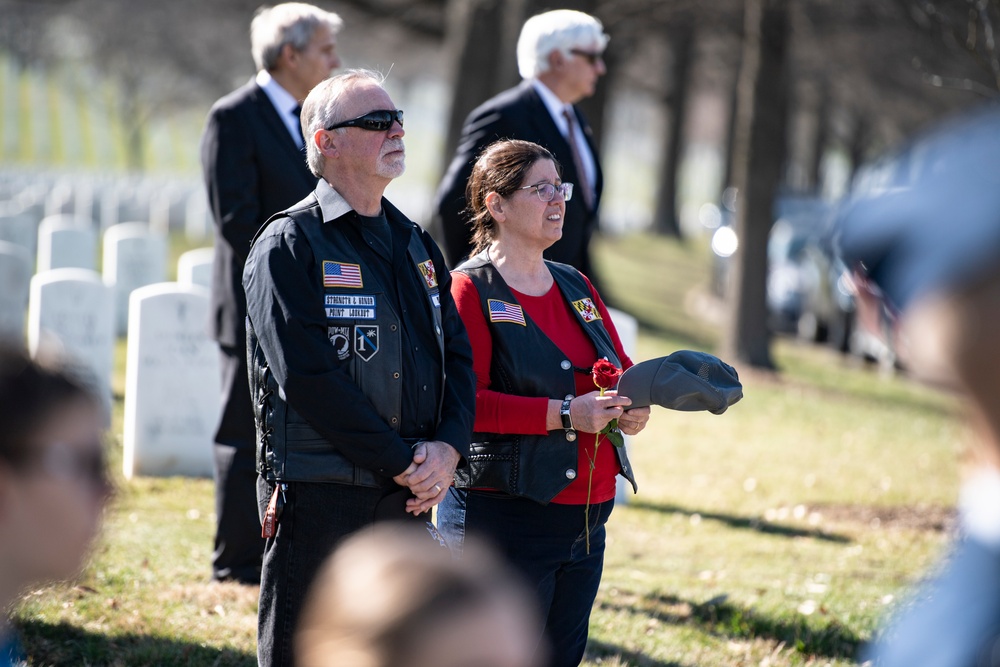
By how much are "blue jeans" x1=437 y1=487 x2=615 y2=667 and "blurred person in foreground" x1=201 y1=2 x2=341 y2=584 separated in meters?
1.64

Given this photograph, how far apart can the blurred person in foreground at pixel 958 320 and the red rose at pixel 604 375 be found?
210 centimetres

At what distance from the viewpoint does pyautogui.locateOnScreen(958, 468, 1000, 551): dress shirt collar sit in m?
1.45

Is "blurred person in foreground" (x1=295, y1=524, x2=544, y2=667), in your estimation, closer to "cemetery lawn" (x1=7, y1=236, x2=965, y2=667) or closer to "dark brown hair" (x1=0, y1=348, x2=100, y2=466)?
"dark brown hair" (x1=0, y1=348, x2=100, y2=466)

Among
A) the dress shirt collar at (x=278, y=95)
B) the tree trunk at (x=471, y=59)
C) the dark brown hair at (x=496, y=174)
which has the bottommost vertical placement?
Answer: the dark brown hair at (x=496, y=174)

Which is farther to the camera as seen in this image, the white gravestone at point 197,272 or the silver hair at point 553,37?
the white gravestone at point 197,272

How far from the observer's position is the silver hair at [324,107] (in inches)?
139

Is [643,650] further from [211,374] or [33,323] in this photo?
[33,323]

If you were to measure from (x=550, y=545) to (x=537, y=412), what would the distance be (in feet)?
1.43

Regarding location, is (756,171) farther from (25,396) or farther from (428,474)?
(25,396)

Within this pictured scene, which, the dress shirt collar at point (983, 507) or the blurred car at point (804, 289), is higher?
the blurred car at point (804, 289)

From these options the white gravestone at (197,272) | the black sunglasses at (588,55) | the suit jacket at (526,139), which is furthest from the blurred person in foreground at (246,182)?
the white gravestone at (197,272)

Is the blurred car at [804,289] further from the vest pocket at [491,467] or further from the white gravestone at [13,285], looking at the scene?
the vest pocket at [491,467]

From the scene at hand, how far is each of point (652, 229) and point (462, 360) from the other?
33083mm

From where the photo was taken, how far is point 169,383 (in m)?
7.73
